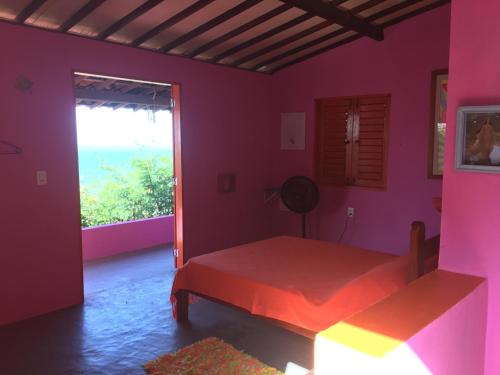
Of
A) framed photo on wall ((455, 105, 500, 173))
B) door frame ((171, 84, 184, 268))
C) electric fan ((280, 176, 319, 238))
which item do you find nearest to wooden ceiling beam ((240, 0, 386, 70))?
door frame ((171, 84, 184, 268))

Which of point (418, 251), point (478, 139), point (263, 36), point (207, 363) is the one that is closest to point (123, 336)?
point (207, 363)

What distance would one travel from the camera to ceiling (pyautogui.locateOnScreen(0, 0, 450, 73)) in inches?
147

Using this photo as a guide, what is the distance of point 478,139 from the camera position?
176cm

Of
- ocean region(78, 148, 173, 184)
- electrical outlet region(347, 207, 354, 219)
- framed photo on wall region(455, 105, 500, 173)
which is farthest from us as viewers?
ocean region(78, 148, 173, 184)

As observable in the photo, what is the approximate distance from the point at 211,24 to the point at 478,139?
3.26 m

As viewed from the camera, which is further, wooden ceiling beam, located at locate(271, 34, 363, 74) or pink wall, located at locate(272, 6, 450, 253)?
wooden ceiling beam, located at locate(271, 34, 363, 74)

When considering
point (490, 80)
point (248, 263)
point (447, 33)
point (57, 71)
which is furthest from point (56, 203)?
point (447, 33)

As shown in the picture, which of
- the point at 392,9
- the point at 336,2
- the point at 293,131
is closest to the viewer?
the point at 336,2

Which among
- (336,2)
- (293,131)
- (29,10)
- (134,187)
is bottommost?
(134,187)

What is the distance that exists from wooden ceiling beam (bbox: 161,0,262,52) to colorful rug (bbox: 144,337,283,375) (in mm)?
3074

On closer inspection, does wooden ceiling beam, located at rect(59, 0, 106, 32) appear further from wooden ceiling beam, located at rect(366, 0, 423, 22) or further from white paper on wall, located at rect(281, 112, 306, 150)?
white paper on wall, located at rect(281, 112, 306, 150)

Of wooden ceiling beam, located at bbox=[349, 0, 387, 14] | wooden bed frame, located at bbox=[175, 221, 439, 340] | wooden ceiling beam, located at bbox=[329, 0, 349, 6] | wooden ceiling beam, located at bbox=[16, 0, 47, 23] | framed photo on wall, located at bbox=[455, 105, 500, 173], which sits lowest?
wooden bed frame, located at bbox=[175, 221, 439, 340]

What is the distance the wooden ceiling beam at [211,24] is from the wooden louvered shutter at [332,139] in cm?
202

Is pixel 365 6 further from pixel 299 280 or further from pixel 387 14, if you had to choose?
pixel 299 280
